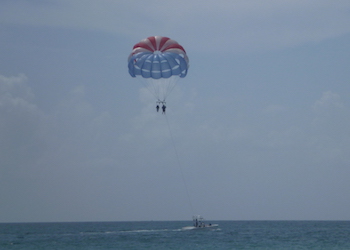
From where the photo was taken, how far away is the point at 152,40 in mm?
30484
